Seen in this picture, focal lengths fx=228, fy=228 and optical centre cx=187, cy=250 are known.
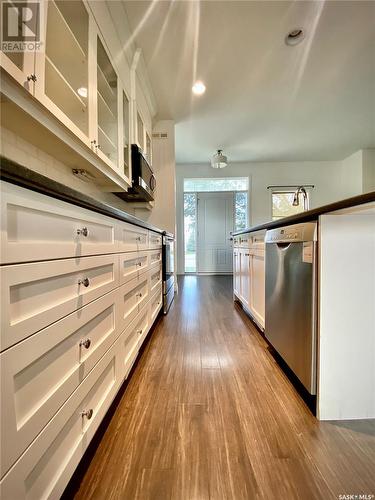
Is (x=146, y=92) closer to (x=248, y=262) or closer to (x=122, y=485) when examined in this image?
(x=248, y=262)

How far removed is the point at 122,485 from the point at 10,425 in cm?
53

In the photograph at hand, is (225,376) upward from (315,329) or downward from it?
downward

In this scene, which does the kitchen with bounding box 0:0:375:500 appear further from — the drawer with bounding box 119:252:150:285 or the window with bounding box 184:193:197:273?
the window with bounding box 184:193:197:273

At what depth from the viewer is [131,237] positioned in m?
1.37

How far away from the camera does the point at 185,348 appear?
5.68 feet

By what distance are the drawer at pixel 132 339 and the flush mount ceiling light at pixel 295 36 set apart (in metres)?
2.81

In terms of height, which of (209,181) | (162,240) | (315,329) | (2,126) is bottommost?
(315,329)

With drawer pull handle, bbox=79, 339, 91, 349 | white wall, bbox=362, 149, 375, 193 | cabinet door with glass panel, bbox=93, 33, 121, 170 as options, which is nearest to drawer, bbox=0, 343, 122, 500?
drawer pull handle, bbox=79, 339, 91, 349

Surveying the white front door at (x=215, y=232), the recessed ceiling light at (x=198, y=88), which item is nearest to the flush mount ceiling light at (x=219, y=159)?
the white front door at (x=215, y=232)

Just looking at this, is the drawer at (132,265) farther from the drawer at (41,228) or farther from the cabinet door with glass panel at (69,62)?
the cabinet door with glass panel at (69,62)

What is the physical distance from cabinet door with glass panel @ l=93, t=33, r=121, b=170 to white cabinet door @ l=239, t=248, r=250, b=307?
1.51 metres

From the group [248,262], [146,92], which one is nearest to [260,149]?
[146,92]

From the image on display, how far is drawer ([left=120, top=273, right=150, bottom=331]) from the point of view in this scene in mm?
1180

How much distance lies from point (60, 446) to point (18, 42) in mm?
1482
